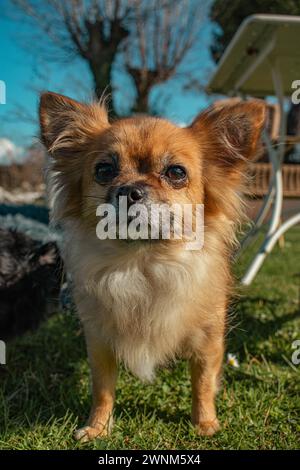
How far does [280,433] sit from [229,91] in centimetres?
266

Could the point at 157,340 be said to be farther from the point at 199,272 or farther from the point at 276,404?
the point at 276,404

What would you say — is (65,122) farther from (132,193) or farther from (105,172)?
(132,193)

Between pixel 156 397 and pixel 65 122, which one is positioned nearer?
pixel 65 122

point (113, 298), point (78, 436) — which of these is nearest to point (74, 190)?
point (113, 298)

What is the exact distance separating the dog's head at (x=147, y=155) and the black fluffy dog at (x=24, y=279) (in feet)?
2.77

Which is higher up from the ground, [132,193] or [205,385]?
[132,193]

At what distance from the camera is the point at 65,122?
73.5 inches

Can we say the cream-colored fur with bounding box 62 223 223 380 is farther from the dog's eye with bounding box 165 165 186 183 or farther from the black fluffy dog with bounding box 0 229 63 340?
the black fluffy dog with bounding box 0 229 63 340

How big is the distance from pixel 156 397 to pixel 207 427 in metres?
0.35

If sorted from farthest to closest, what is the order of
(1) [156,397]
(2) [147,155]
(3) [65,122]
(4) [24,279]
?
(4) [24,279] < (1) [156,397] < (3) [65,122] < (2) [147,155]

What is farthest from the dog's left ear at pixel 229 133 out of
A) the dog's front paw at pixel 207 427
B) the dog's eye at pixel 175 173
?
the dog's front paw at pixel 207 427

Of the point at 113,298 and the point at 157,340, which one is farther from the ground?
the point at 113,298

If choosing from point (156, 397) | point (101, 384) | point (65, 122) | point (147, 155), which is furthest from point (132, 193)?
point (156, 397)

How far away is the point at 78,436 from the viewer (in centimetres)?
170
